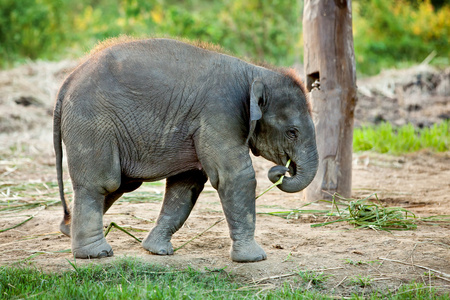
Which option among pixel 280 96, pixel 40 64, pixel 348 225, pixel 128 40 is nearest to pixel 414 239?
pixel 348 225

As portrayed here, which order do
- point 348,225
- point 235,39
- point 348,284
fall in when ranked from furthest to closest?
point 235,39
point 348,225
point 348,284

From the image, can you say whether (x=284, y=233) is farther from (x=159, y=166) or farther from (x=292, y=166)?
(x=159, y=166)

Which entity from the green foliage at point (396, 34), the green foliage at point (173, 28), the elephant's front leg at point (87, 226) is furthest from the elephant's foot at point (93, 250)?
the green foliage at point (396, 34)

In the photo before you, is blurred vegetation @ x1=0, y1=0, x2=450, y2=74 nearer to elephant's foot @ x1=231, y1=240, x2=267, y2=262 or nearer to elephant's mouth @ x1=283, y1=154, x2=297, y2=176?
elephant's mouth @ x1=283, y1=154, x2=297, y2=176

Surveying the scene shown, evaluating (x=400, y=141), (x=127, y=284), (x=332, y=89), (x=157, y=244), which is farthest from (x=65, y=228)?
(x=400, y=141)

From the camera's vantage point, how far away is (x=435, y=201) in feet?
19.8

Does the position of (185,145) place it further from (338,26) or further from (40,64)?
(40,64)

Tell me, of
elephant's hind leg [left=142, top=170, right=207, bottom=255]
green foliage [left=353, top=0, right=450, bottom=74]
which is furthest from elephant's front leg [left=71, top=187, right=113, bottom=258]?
green foliage [left=353, top=0, right=450, bottom=74]

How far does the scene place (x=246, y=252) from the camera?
3.89m

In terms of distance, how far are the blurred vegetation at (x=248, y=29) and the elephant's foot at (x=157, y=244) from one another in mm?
11486

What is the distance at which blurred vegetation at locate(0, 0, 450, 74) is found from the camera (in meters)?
15.7

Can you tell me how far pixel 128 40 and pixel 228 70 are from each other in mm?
822

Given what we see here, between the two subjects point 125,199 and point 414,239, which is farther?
point 125,199

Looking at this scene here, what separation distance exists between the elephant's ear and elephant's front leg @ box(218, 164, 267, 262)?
30 centimetres
